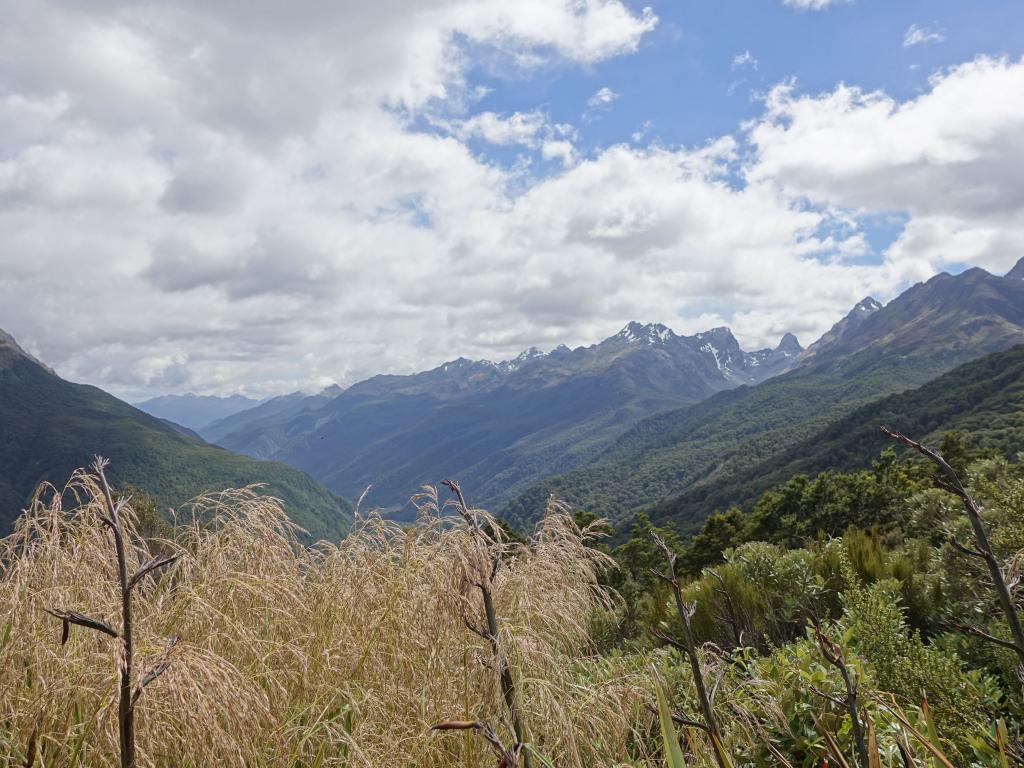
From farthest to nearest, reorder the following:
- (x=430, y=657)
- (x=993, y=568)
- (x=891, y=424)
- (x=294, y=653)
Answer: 1. (x=891, y=424)
2. (x=294, y=653)
3. (x=430, y=657)
4. (x=993, y=568)

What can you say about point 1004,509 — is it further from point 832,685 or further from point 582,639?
point 582,639

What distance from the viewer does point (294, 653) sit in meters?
3.62

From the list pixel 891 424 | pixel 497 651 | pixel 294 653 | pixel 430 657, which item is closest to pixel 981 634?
pixel 497 651

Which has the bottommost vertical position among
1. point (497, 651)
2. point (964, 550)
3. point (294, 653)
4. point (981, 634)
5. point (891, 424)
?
point (891, 424)

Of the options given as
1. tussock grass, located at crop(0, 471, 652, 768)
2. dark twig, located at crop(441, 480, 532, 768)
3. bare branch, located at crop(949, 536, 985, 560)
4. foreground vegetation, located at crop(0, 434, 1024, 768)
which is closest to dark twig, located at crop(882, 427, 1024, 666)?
bare branch, located at crop(949, 536, 985, 560)

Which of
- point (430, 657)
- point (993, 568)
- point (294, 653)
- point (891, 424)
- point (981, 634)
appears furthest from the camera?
point (891, 424)

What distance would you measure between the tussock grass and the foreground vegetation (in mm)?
18

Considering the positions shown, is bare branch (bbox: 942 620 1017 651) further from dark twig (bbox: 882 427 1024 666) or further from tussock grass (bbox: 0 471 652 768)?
tussock grass (bbox: 0 471 652 768)

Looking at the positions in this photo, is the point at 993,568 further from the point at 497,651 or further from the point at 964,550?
the point at 497,651

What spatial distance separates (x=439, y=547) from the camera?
3.74 meters

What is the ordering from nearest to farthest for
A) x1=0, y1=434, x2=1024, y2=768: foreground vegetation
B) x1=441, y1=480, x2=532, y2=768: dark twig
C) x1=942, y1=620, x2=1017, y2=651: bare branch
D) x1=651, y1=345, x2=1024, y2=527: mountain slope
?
x1=942, y1=620, x2=1017, y2=651: bare branch
x1=441, y1=480, x2=532, y2=768: dark twig
x1=0, y1=434, x2=1024, y2=768: foreground vegetation
x1=651, y1=345, x2=1024, y2=527: mountain slope

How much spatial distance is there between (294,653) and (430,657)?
889 mm

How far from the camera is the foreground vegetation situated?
92.7 inches

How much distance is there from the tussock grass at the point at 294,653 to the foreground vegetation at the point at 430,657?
0.02m
